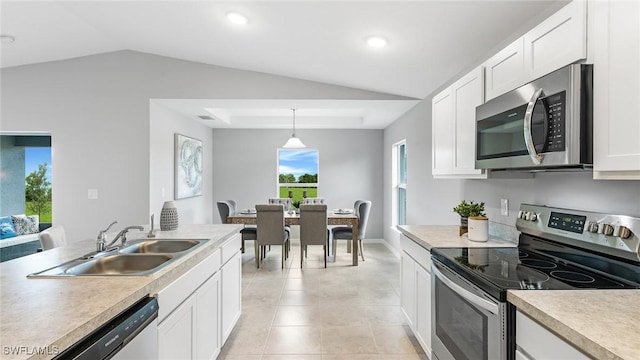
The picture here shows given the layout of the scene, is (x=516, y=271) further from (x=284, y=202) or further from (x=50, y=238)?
(x=284, y=202)

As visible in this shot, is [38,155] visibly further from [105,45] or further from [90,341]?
[90,341]

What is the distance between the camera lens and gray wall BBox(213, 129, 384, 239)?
22.0ft

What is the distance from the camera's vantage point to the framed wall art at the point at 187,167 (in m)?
4.86

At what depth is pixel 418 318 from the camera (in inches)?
92.7

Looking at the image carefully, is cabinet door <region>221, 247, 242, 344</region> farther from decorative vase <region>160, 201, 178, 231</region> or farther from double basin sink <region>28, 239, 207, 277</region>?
decorative vase <region>160, 201, 178, 231</region>

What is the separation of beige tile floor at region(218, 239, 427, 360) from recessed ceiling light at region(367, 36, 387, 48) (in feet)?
8.00

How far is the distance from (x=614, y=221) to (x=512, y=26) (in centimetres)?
142

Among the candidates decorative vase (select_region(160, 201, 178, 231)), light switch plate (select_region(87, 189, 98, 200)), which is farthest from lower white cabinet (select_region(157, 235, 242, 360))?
light switch plate (select_region(87, 189, 98, 200))

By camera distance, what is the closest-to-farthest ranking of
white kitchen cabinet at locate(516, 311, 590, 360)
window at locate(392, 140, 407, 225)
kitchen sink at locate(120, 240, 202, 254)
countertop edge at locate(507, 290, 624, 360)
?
countertop edge at locate(507, 290, 624, 360)
white kitchen cabinet at locate(516, 311, 590, 360)
kitchen sink at locate(120, 240, 202, 254)
window at locate(392, 140, 407, 225)

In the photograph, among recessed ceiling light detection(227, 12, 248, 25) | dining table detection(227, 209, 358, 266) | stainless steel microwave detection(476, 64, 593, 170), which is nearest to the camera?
stainless steel microwave detection(476, 64, 593, 170)

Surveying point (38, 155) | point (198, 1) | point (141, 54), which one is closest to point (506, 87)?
point (198, 1)

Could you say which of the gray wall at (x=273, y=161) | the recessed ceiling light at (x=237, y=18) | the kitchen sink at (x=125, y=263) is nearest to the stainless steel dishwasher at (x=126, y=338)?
the kitchen sink at (x=125, y=263)

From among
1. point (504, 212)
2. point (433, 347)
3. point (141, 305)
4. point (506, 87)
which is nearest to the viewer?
point (141, 305)

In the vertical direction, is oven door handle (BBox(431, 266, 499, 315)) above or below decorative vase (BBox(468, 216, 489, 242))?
below
